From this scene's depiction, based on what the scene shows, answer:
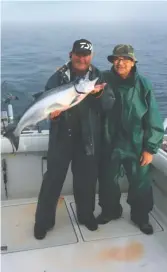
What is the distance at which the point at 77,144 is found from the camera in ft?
9.61

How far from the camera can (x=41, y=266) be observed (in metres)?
2.72

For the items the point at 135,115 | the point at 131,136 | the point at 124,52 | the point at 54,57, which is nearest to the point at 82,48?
the point at 124,52

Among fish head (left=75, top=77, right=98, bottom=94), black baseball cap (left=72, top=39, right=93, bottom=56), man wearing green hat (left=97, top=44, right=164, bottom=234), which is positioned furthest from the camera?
man wearing green hat (left=97, top=44, right=164, bottom=234)

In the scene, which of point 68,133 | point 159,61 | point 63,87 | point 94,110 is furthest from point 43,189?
point 159,61

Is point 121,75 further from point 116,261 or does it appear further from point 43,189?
point 116,261

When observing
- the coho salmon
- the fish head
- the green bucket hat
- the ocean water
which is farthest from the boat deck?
the ocean water

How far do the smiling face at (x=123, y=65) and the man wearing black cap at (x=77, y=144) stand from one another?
0.15 metres

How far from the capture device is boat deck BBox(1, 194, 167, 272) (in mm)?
2727

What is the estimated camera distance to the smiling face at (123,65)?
2736mm

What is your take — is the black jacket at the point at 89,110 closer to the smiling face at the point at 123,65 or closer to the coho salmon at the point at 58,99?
the smiling face at the point at 123,65

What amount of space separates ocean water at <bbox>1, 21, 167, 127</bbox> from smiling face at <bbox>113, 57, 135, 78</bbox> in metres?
3.47

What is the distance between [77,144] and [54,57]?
1056 cm

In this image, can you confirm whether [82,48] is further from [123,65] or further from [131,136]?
[131,136]

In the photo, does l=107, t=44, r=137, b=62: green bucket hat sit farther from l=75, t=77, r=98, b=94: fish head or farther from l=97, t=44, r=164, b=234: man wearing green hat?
l=75, t=77, r=98, b=94: fish head
